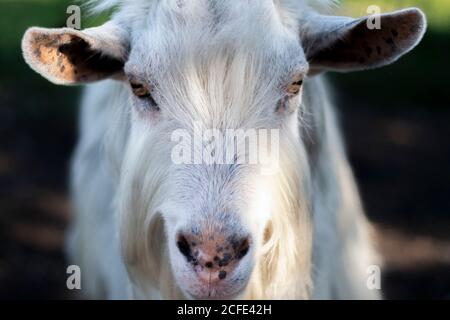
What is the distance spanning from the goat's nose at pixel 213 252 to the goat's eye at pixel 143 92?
78 centimetres

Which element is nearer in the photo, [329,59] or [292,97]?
[292,97]

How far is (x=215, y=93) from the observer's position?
4359 mm

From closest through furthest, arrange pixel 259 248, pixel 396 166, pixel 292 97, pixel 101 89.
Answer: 1. pixel 259 248
2. pixel 292 97
3. pixel 101 89
4. pixel 396 166

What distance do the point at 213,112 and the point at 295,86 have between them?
44 cm

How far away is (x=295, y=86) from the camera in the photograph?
4.52m

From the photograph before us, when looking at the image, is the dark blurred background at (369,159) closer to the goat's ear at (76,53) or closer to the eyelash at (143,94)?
the goat's ear at (76,53)

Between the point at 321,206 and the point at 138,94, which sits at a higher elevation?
the point at 138,94

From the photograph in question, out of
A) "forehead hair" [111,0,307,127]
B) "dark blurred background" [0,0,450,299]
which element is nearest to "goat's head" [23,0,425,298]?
"forehead hair" [111,0,307,127]

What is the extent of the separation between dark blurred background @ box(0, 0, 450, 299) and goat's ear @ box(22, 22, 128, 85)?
392 cm

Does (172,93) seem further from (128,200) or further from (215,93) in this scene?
(128,200)

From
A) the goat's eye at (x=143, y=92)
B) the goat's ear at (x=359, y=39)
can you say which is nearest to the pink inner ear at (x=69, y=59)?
the goat's eye at (x=143, y=92)
